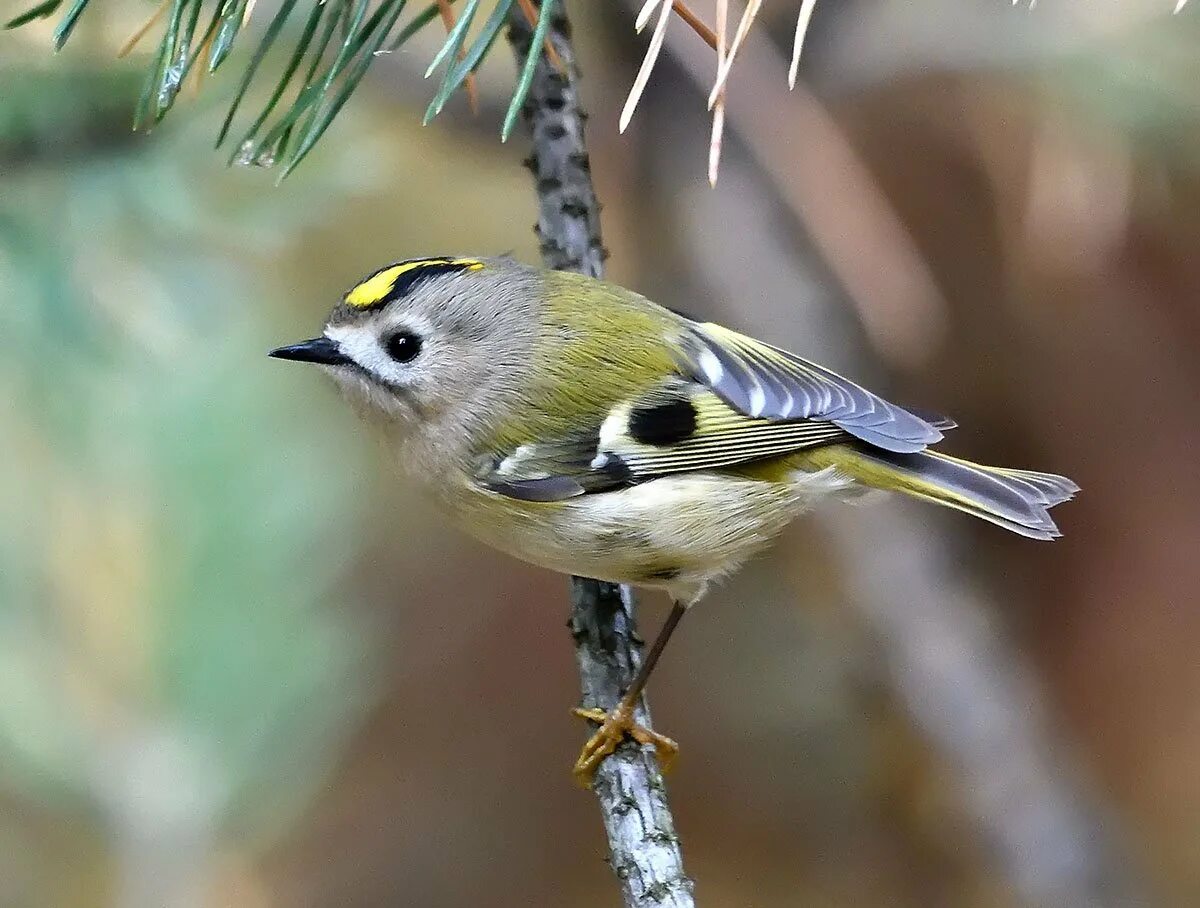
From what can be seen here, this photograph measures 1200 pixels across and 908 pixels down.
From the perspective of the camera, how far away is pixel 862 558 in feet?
4.58

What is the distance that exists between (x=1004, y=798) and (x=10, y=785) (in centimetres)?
108

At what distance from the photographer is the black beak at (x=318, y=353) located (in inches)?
34.6

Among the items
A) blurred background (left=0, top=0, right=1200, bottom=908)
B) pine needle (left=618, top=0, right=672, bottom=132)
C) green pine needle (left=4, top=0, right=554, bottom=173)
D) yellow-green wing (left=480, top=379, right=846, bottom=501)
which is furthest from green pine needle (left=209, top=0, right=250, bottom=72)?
yellow-green wing (left=480, top=379, right=846, bottom=501)

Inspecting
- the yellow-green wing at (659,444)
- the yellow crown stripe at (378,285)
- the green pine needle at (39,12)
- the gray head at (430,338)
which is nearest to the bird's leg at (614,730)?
the yellow-green wing at (659,444)

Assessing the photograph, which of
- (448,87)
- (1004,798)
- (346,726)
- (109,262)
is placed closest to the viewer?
(448,87)

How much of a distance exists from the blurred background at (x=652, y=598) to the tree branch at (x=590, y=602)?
0.17m

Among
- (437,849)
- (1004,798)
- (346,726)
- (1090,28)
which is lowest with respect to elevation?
(437,849)

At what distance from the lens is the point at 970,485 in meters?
0.97

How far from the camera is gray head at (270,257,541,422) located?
36.9 inches

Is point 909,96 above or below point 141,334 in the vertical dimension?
above

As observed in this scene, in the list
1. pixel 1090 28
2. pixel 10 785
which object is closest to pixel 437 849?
pixel 10 785

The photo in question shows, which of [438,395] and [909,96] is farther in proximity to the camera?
[909,96]

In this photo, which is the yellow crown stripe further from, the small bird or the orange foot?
the orange foot

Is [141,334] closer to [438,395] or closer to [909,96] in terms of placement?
[438,395]
